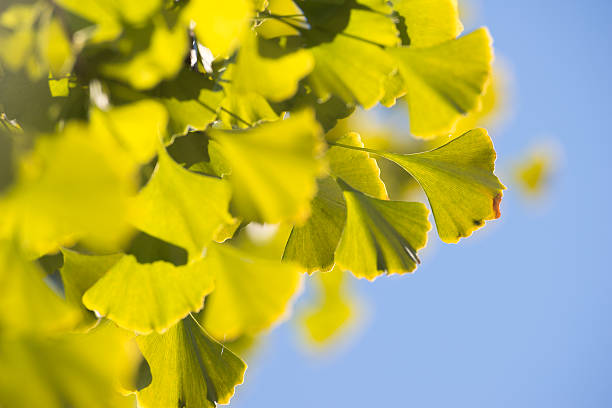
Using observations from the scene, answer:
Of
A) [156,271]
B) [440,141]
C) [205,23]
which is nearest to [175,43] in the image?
[205,23]

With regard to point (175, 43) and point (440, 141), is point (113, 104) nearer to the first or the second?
point (175, 43)

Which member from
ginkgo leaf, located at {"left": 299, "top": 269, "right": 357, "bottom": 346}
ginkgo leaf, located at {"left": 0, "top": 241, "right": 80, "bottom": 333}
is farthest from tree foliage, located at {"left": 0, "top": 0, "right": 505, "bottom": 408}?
ginkgo leaf, located at {"left": 299, "top": 269, "right": 357, "bottom": 346}

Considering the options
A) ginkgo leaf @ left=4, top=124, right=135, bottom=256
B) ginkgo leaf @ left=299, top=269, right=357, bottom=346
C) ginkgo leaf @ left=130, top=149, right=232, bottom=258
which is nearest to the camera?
ginkgo leaf @ left=4, top=124, right=135, bottom=256

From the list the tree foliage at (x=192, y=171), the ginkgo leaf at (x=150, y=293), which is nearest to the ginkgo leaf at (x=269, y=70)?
the tree foliage at (x=192, y=171)

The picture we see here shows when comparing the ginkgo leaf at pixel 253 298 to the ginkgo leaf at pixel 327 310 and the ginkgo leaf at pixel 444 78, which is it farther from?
the ginkgo leaf at pixel 327 310

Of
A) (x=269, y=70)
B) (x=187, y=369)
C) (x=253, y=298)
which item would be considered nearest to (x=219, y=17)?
(x=269, y=70)

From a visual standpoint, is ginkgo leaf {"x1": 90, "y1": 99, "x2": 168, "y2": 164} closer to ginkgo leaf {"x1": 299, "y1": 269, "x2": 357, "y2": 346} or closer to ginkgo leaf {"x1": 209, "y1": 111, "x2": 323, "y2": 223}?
ginkgo leaf {"x1": 209, "y1": 111, "x2": 323, "y2": 223}
